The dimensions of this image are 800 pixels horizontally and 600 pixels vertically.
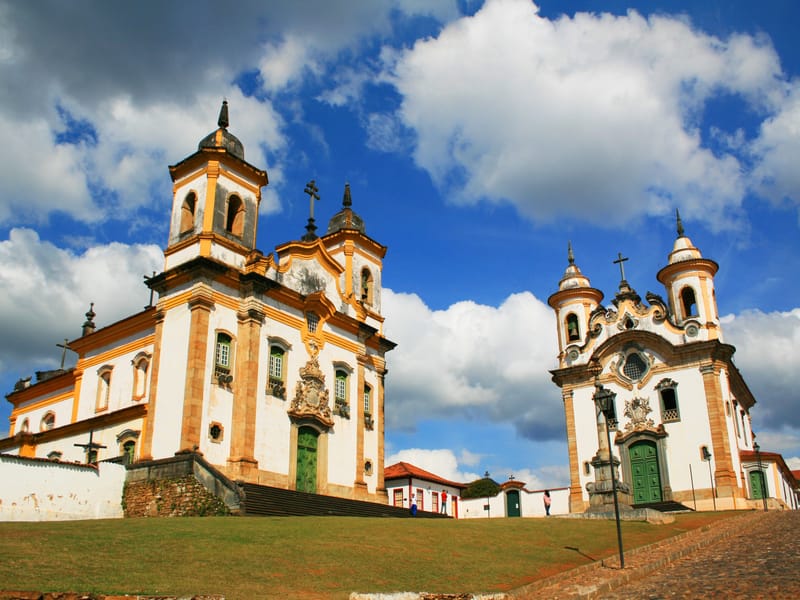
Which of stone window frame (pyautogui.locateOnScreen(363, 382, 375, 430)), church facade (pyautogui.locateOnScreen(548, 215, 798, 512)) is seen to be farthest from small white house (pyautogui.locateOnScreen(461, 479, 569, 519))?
stone window frame (pyautogui.locateOnScreen(363, 382, 375, 430))

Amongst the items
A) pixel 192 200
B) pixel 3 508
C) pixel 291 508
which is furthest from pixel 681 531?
pixel 192 200

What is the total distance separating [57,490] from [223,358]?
7.05 m

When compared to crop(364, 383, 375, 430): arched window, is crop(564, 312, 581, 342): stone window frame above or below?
above

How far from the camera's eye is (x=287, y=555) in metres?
13.4

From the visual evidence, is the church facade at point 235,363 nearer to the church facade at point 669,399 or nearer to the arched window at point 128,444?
the arched window at point 128,444

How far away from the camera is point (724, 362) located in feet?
127

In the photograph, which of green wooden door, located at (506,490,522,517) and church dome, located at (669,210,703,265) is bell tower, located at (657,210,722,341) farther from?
green wooden door, located at (506,490,522,517)

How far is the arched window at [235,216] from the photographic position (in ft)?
97.5

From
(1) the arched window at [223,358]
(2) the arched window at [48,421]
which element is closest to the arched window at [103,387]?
(2) the arched window at [48,421]

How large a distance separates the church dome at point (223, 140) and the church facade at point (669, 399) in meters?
21.1

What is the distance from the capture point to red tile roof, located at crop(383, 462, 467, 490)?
46.6 meters

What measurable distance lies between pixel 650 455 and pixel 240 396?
22393 mm

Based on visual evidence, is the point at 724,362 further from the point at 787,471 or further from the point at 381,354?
the point at 381,354

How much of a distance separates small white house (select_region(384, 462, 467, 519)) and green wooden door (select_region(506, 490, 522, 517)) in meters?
3.71
